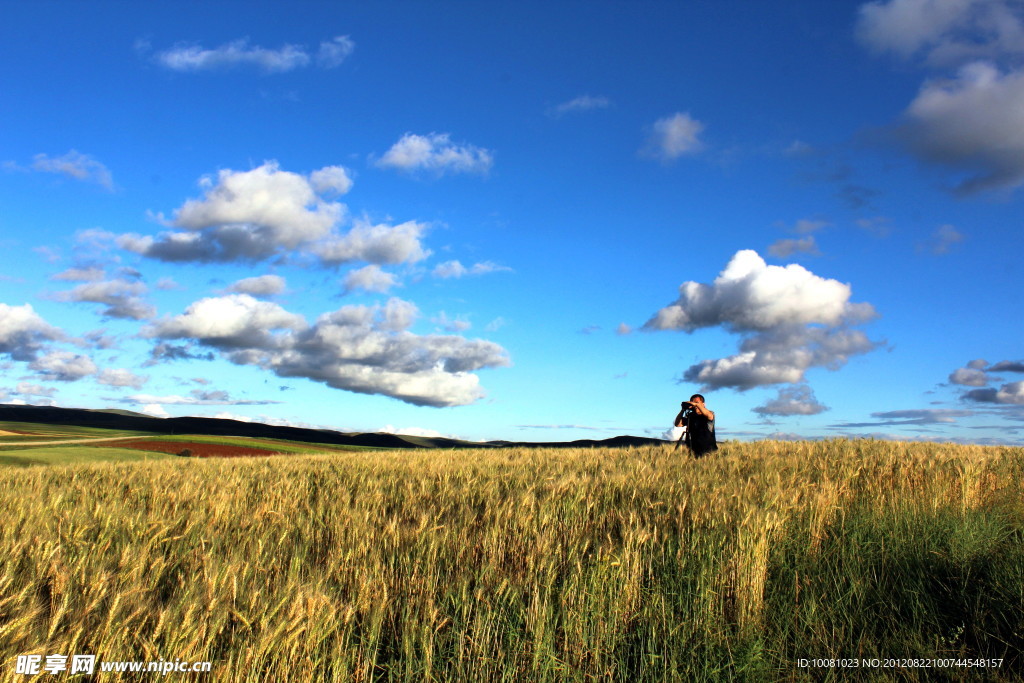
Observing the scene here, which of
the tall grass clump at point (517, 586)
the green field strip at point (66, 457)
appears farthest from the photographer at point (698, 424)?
the green field strip at point (66, 457)

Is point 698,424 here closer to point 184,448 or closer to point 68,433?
point 184,448

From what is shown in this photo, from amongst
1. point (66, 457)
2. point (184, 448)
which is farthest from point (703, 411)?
point (184, 448)

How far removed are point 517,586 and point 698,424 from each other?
7924mm

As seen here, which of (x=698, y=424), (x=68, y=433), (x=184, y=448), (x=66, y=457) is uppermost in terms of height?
(x=698, y=424)

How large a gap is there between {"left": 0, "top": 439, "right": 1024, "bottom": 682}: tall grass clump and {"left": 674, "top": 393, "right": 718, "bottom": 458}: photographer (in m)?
4.42

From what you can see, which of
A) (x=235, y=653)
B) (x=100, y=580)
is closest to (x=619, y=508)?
(x=235, y=653)

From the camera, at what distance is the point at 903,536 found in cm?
460

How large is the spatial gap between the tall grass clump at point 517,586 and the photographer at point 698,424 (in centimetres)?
442

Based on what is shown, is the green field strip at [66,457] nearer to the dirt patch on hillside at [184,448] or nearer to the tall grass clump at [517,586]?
the dirt patch on hillside at [184,448]

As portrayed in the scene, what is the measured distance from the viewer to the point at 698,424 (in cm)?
1026

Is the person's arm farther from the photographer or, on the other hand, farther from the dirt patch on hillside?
the dirt patch on hillside

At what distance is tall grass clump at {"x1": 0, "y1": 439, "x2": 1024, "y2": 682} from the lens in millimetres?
2375

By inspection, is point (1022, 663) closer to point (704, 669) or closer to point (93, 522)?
point (704, 669)

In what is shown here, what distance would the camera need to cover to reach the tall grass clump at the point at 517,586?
93.5 inches
